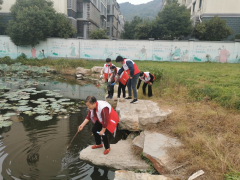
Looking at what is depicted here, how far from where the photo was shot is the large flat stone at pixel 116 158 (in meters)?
3.21

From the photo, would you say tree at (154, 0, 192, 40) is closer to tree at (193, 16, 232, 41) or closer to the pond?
tree at (193, 16, 232, 41)

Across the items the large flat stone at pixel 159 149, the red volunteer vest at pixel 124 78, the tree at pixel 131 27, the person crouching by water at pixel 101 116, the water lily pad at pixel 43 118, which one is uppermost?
the tree at pixel 131 27

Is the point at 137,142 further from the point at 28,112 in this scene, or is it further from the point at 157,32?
the point at 157,32

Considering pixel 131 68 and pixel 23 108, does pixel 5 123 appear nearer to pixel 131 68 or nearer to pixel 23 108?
pixel 23 108

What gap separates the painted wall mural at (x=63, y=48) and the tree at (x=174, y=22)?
28.8 feet

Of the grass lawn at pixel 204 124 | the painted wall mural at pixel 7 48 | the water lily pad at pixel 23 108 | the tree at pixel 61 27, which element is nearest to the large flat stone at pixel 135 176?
the grass lawn at pixel 204 124

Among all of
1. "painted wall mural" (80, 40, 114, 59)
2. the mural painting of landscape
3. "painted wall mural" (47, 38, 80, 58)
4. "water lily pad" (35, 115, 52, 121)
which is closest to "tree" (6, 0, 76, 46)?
"painted wall mural" (47, 38, 80, 58)

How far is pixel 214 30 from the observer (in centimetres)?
1622

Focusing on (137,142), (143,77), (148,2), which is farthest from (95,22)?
(148,2)

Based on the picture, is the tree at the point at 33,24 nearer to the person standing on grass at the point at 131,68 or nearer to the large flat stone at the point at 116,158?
the person standing on grass at the point at 131,68

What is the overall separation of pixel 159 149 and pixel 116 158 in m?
0.81

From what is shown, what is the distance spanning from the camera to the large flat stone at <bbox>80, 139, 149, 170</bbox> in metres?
3.21

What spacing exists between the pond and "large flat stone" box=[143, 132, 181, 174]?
770mm

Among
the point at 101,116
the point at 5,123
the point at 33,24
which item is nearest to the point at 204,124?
the point at 101,116
